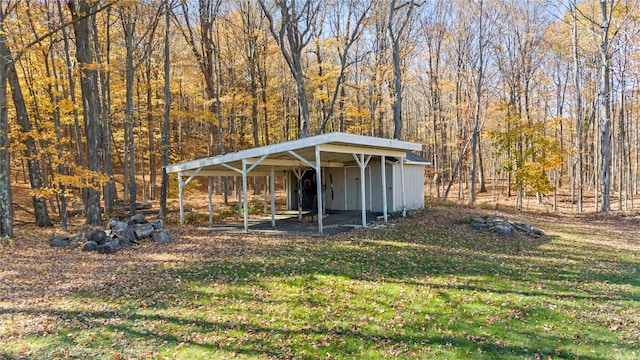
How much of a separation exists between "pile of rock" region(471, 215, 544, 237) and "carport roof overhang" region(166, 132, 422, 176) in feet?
11.3

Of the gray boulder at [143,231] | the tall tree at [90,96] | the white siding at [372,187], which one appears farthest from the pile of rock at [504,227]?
the tall tree at [90,96]

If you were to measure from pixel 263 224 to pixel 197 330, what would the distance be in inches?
361

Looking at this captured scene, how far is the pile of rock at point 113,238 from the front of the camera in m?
9.14

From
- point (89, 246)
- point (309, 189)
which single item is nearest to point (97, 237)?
point (89, 246)

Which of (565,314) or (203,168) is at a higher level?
(203,168)

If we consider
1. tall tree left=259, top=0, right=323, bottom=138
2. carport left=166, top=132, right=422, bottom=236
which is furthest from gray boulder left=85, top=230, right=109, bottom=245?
tall tree left=259, top=0, right=323, bottom=138

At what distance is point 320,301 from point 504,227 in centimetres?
807

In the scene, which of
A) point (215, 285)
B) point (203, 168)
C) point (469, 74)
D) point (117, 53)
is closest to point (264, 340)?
point (215, 285)

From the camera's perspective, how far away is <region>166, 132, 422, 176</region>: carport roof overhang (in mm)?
10623

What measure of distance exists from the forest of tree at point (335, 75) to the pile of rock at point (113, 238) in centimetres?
382

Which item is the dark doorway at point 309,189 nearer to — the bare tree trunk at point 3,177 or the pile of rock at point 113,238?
the pile of rock at point 113,238

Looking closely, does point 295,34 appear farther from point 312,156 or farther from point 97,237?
point 97,237

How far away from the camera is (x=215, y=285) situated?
643 cm

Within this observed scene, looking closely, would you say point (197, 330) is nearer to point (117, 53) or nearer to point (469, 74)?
point (117, 53)
